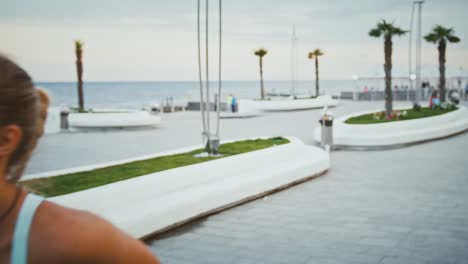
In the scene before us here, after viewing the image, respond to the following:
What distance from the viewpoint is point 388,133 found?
16297mm

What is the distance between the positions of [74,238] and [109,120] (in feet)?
77.2

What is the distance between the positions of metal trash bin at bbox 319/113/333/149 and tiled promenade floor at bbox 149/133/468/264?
3.53 m

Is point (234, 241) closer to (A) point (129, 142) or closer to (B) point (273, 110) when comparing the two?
(A) point (129, 142)

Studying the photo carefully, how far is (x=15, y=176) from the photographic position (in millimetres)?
1046

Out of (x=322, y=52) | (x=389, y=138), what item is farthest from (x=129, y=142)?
(x=322, y=52)

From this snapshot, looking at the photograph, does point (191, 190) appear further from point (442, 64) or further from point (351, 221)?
point (442, 64)

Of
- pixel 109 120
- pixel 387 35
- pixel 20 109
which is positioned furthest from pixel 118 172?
pixel 387 35

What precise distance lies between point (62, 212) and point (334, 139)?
1540 cm

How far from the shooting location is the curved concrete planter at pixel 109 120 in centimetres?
2369

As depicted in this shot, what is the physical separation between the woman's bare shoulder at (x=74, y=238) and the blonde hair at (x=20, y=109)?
0.51ft

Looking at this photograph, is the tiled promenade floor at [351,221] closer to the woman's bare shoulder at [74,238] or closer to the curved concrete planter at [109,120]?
the woman's bare shoulder at [74,238]

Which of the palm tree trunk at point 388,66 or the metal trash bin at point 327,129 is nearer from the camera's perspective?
the metal trash bin at point 327,129

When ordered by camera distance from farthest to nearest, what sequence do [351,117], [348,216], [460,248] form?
1. [351,117]
2. [348,216]
3. [460,248]

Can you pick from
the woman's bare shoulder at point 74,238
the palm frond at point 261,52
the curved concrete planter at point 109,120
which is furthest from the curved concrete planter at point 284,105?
the woman's bare shoulder at point 74,238
